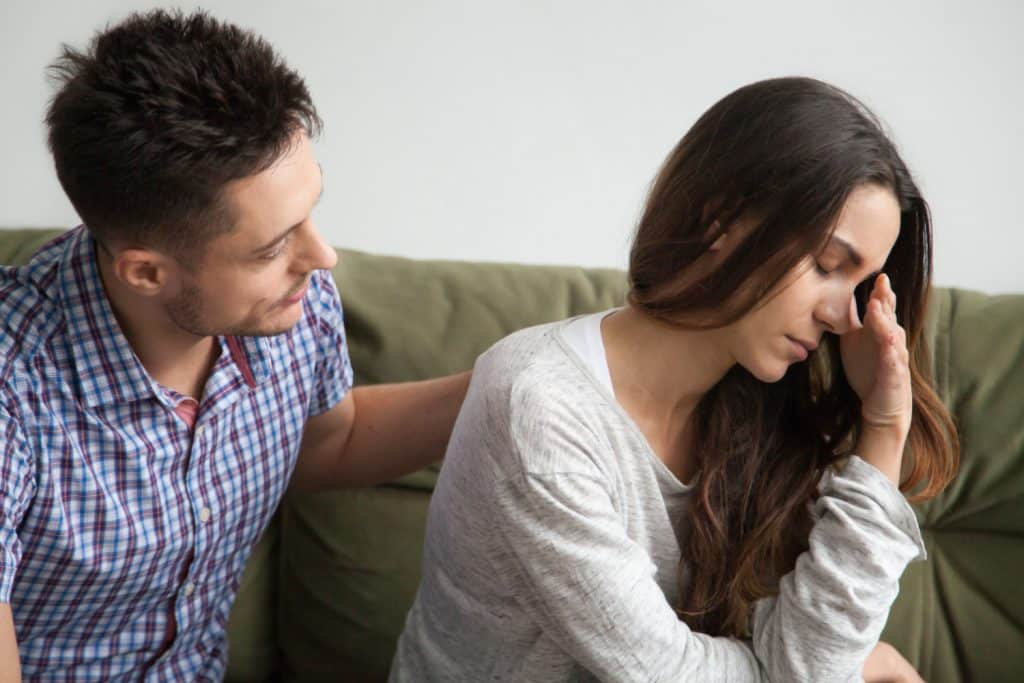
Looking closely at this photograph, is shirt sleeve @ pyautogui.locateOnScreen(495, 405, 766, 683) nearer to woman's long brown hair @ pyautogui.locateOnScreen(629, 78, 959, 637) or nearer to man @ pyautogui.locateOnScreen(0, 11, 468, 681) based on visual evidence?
woman's long brown hair @ pyautogui.locateOnScreen(629, 78, 959, 637)

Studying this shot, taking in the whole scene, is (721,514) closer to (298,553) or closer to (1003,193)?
(298,553)

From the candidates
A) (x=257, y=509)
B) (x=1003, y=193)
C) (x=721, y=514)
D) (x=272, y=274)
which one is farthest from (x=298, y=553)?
(x=1003, y=193)

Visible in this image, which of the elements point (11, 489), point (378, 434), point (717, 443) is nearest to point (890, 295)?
point (717, 443)

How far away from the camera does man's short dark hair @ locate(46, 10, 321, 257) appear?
3.68 ft

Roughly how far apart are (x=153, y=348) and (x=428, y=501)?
50cm

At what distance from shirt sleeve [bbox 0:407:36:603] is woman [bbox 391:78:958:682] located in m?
0.44

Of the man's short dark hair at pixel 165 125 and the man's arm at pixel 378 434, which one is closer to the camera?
the man's short dark hair at pixel 165 125

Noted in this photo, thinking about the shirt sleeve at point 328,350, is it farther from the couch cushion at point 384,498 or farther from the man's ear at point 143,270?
the man's ear at point 143,270

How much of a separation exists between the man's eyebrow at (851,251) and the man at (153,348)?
54 cm

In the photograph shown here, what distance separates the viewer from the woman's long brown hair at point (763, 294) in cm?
111

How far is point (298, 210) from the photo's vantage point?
121 centimetres

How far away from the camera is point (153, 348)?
1.28 metres

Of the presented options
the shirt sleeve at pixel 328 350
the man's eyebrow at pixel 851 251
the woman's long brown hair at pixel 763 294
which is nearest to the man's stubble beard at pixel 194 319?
the shirt sleeve at pixel 328 350

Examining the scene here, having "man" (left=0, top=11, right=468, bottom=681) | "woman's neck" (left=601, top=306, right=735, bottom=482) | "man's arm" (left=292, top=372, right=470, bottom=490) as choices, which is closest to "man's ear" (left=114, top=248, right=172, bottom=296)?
"man" (left=0, top=11, right=468, bottom=681)
